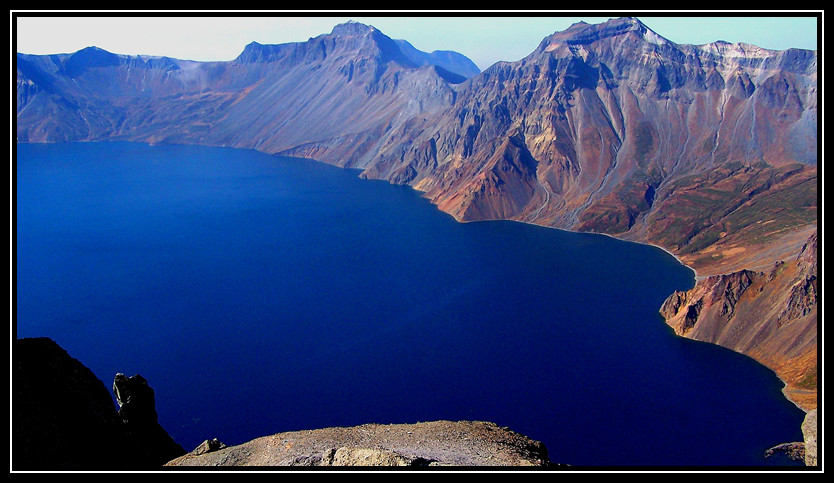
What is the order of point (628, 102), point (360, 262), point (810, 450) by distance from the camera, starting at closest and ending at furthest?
point (810, 450) → point (360, 262) → point (628, 102)

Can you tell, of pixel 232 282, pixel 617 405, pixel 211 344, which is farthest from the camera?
pixel 232 282

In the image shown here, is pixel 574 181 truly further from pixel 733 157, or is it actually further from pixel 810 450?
pixel 810 450

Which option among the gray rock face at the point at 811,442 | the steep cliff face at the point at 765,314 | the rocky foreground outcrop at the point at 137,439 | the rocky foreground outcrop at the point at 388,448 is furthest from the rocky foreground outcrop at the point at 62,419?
the steep cliff face at the point at 765,314

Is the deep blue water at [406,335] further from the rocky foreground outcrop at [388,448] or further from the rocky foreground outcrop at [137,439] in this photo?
the rocky foreground outcrop at [137,439]

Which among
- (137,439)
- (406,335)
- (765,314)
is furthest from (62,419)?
(765,314)

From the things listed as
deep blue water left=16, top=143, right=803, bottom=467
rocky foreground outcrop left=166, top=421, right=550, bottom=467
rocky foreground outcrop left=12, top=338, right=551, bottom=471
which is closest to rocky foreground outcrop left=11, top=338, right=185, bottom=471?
rocky foreground outcrop left=12, top=338, right=551, bottom=471

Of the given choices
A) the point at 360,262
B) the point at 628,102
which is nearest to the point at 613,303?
the point at 360,262

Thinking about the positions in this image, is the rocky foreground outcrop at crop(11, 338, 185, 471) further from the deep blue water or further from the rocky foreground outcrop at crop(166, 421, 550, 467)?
the deep blue water

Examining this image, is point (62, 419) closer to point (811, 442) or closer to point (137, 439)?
point (137, 439)
